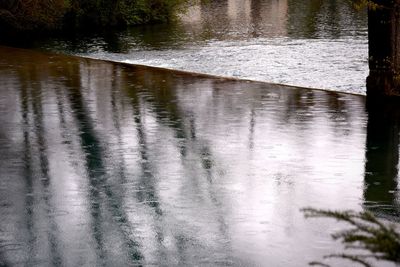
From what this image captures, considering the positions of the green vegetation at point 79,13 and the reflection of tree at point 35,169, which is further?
the green vegetation at point 79,13

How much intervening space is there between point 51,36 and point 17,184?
25.3 metres

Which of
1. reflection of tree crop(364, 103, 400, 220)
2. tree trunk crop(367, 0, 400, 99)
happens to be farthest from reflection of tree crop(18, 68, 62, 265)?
tree trunk crop(367, 0, 400, 99)

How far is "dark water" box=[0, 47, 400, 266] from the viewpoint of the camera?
6359mm

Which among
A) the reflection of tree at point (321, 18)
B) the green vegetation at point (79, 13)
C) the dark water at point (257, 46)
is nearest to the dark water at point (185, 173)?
the dark water at point (257, 46)

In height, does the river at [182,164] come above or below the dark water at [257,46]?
below

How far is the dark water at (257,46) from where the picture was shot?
1936 cm

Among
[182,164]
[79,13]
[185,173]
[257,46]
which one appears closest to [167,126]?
[182,164]

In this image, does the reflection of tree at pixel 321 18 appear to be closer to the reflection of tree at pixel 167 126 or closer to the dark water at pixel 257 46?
the dark water at pixel 257 46

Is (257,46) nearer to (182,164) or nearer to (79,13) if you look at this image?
(79,13)

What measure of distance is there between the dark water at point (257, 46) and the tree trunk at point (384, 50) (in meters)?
2.22

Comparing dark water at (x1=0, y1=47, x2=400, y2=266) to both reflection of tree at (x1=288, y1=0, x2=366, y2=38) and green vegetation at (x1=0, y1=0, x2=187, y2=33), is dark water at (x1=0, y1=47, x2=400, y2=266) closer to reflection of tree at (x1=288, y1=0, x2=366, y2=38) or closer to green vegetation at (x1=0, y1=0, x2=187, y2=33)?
reflection of tree at (x1=288, y1=0, x2=366, y2=38)

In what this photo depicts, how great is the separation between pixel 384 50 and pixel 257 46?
1219 cm

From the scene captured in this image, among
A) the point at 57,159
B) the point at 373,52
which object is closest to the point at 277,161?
the point at 57,159

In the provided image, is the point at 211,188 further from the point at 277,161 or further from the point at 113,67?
the point at 113,67
